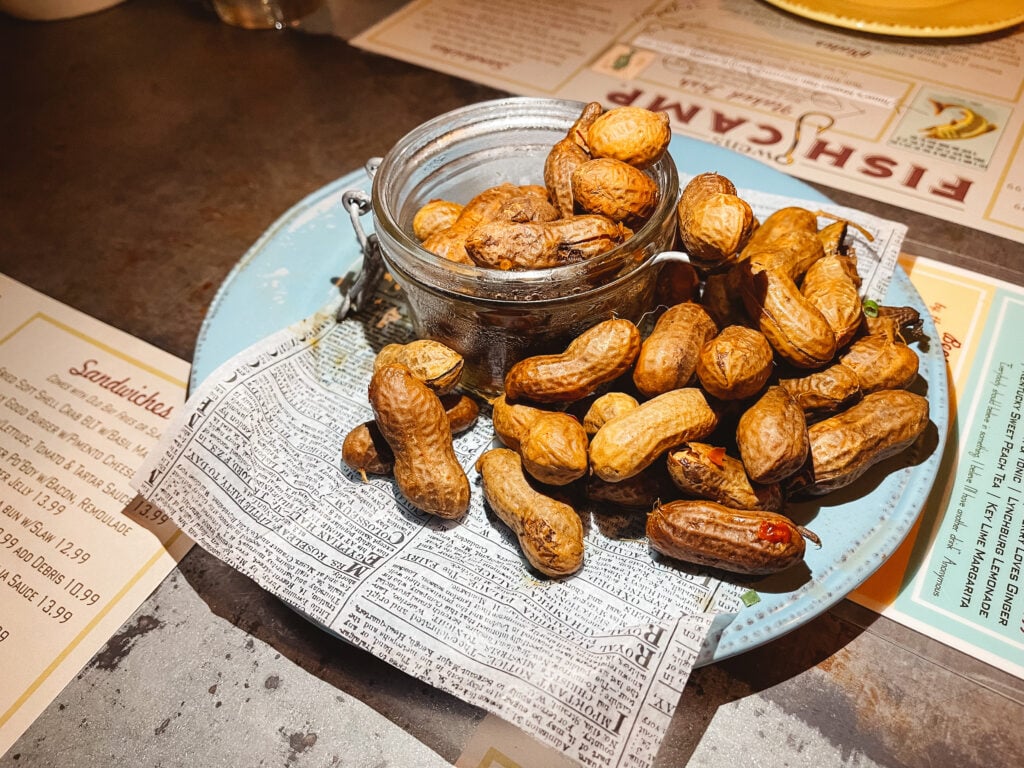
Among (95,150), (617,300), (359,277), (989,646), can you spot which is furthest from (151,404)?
(989,646)

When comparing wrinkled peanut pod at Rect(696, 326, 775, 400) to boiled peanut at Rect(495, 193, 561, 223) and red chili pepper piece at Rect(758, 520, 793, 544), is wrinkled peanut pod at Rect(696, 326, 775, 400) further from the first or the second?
boiled peanut at Rect(495, 193, 561, 223)

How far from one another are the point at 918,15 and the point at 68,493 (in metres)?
1.72

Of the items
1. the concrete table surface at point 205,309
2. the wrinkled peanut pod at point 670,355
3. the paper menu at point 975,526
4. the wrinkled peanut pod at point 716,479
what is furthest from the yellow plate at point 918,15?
the wrinkled peanut pod at point 716,479

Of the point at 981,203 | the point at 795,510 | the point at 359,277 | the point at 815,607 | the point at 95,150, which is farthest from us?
the point at 95,150

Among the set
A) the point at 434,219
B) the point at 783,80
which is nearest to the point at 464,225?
the point at 434,219

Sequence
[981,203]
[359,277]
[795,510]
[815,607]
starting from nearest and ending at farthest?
[815,607], [795,510], [359,277], [981,203]

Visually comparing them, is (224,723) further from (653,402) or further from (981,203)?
(981,203)

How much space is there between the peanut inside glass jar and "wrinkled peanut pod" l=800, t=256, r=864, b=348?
0.17 m

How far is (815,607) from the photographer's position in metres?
0.67

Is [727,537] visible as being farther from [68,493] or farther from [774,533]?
[68,493]

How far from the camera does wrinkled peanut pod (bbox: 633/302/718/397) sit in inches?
29.8

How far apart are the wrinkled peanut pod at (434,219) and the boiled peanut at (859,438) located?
18.9 inches

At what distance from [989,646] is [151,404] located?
41.9 inches

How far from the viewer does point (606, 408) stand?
77cm
